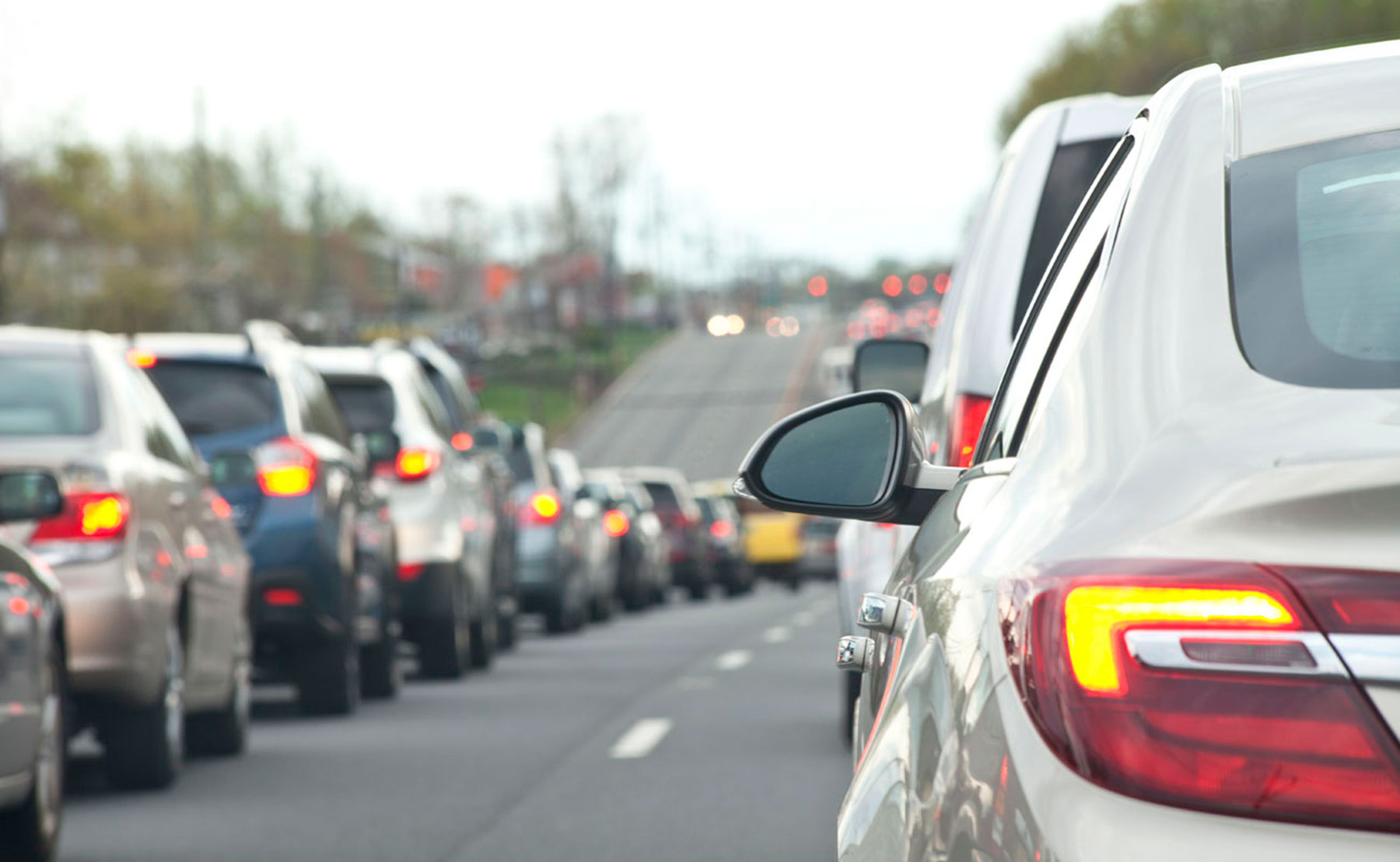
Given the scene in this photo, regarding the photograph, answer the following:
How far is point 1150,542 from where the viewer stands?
2184mm

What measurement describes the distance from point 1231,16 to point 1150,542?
3715 inches

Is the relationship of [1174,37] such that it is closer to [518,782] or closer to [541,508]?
[541,508]

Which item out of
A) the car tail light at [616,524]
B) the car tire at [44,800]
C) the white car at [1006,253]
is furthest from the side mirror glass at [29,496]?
the car tail light at [616,524]

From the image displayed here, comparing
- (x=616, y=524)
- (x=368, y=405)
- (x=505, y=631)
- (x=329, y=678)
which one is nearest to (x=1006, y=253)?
(x=329, y=678)

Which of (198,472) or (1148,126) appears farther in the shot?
(198,472)

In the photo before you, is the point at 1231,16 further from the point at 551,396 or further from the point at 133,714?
the point at 133,714

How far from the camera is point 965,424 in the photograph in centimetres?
617

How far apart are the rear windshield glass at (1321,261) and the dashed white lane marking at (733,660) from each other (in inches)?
545

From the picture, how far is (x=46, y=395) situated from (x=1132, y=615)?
712 centimetres

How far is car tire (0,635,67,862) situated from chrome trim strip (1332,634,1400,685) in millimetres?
5200

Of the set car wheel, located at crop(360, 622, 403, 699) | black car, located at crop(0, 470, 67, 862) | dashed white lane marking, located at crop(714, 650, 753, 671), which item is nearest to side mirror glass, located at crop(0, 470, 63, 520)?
black car, located at crop(0, 470, 67, 862)

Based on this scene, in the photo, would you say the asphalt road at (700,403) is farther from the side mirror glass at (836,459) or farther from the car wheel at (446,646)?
the side mirror glass at (836,459)

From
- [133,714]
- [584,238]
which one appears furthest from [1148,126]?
[584,238]

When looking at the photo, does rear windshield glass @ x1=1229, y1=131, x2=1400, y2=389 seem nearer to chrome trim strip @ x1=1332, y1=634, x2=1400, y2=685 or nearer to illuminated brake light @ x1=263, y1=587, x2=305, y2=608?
chrome trim strip @ x1=1332, y1=634, x2=1400, y2=685
